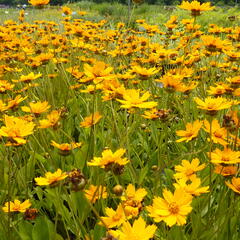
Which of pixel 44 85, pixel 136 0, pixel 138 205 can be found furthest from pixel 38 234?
pixel 44 85

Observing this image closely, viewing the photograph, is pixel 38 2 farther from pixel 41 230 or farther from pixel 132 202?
pixel 132 202

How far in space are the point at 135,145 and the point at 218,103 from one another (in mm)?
588

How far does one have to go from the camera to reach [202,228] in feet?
2.81

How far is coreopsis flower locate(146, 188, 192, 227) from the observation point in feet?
1.95

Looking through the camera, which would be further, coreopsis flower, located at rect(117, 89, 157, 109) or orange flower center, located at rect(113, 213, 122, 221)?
coreopsis flower, located at rect(117, 89, 157, 109)

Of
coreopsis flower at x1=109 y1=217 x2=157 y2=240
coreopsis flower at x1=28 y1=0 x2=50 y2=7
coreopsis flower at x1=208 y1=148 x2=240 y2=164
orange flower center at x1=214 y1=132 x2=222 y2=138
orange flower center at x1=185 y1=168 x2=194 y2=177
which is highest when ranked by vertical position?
coreopsis flower at x1=28 y1=0 x2=50 y2=7

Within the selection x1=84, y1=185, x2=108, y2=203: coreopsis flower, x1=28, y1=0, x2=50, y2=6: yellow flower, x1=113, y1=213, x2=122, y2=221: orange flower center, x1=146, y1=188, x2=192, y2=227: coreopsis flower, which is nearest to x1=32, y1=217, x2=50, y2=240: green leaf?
x1=84, y1=185, x2=108, y2=203: coreopsis flower

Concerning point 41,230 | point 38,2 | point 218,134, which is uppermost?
point 38,2

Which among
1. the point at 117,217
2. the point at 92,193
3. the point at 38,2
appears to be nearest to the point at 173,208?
the point at 117,217

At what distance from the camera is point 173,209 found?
2.04 feet

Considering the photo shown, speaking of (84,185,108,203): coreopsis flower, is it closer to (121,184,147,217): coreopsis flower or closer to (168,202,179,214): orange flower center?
(121,184,147,217): coreopsis flower

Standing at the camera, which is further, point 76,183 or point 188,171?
point 188,171

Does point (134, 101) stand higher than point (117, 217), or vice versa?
point (134, 101)

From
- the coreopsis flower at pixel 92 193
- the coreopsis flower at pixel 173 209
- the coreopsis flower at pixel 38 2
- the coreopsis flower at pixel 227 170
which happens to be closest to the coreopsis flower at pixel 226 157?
the coreopsis flower at pixel 227 170
